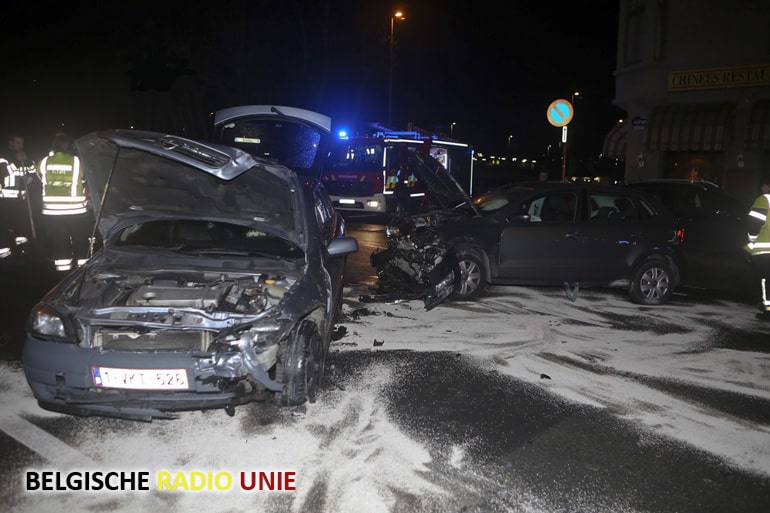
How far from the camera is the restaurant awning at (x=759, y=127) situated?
674 inches

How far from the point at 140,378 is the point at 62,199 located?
570 cm

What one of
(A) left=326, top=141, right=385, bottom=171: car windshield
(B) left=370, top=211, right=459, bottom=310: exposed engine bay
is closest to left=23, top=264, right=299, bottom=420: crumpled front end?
(B) left=370, top=211, right=459, bottom=310: exposed engine bay

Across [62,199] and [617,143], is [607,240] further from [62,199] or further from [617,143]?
[617,143]

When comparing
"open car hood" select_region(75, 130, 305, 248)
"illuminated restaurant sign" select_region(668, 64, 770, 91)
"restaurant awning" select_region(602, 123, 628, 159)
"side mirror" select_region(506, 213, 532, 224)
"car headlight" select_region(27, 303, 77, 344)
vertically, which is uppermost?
"illuminated restaurant sign" select_region(668, 64, 770, 91)

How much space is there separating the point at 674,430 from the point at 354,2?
2841cm

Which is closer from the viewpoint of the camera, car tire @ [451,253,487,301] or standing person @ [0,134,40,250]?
Answer: car tire @ [451,253,487,301]

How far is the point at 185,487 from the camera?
347cm

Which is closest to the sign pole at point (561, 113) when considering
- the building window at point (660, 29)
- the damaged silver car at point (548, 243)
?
the damaged silver car at point (548, 243)

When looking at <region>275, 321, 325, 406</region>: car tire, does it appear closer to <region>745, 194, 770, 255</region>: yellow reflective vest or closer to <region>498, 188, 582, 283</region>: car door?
<region>498, 188, 582, 283</region>: car door

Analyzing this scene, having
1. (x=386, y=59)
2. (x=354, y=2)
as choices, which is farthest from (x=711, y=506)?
(x=386, y=59)

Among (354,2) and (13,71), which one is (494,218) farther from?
(354,2)

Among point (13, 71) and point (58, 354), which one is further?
point (13, 71)

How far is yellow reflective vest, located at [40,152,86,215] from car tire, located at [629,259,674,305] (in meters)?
8.08

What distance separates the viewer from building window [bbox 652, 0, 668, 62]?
1931 cm
